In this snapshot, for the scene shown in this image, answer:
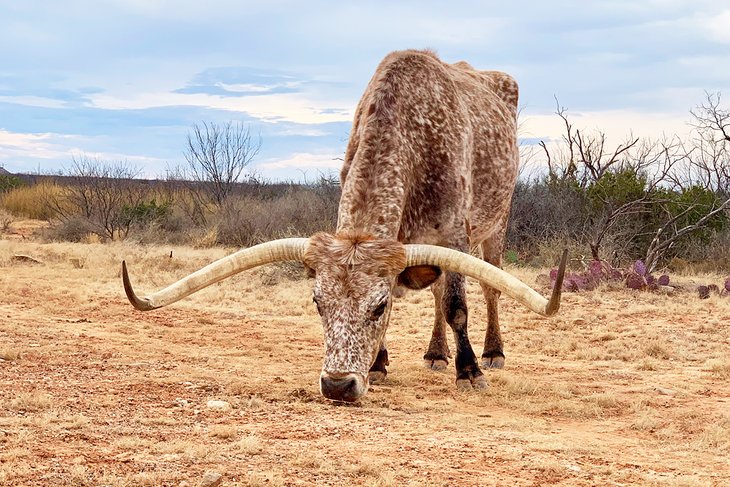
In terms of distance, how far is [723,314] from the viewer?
11.5 meters

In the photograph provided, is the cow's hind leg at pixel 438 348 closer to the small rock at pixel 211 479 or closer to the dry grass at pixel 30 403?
the dry grass at pixel 30 403

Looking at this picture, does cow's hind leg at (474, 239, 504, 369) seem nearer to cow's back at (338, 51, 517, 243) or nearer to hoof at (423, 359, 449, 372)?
hoof at (423, 359, 449, 372)

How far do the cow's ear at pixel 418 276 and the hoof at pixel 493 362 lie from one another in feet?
9.09

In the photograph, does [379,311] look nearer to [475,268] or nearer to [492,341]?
[475,268]

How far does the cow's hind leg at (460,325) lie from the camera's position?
22.9ft

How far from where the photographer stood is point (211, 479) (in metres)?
4.30

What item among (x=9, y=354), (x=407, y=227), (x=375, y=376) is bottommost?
(x=9, y=354)

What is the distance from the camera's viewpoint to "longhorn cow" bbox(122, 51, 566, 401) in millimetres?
5566

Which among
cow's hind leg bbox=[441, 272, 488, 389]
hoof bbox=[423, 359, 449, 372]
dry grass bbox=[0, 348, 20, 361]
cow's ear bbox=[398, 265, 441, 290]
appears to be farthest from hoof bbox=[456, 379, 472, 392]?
dry grass bbox=[0, 348, 20, 361]

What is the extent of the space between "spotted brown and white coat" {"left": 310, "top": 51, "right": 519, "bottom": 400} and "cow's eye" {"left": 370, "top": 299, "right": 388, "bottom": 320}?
0.6 inches

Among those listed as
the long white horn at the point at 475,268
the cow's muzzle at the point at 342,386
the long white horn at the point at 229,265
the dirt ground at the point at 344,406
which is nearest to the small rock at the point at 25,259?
the dirt ground at the point at 344,406

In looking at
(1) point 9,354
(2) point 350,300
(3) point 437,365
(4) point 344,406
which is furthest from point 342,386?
(1) point 9,354

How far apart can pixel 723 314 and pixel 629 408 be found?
546 centimetres

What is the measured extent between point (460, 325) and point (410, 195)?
1174 millimetres
